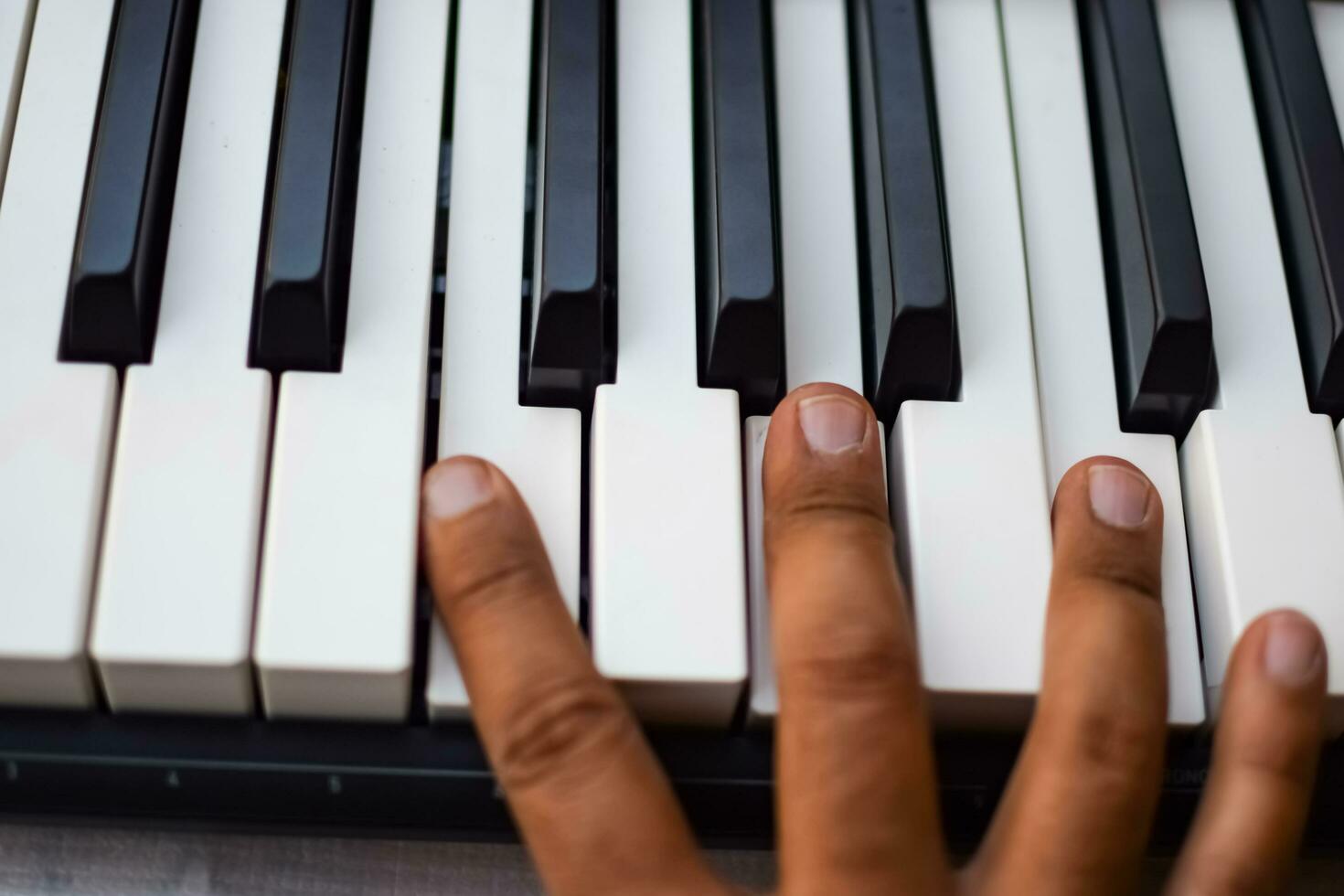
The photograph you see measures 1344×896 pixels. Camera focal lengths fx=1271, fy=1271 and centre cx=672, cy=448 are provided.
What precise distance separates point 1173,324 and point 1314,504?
0.12m

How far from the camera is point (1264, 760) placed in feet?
1.94

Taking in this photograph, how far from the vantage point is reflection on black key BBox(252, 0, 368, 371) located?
0.62 meters

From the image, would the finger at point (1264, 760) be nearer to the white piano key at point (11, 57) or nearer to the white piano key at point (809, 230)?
the white piano key at point (809, 230)

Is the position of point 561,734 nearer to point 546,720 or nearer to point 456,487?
point 546,720

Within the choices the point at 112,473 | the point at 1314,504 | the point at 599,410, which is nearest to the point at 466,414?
the point at 599,410

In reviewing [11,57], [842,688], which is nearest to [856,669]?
[842,688]

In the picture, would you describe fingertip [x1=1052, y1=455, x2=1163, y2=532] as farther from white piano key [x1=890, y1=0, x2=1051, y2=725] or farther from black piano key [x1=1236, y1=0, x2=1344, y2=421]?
black piano key [x1=1236, y1=0, x2=1344, y2=421]

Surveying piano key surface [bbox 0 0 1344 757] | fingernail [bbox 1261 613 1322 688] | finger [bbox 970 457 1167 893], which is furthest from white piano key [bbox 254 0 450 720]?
fingernail [bbox 1261 613 1322 688]

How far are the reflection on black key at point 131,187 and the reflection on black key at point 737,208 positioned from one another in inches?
11.1

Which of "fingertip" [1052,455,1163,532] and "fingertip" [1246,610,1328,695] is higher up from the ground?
"fingertip" [1052,455,1163,532]

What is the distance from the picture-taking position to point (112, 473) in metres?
0.60

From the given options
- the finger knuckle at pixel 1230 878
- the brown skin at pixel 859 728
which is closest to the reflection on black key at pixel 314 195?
the brown skin at pixel 859 728

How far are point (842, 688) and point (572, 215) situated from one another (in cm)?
27

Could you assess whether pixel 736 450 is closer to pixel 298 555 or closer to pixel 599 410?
pixel 599 410
